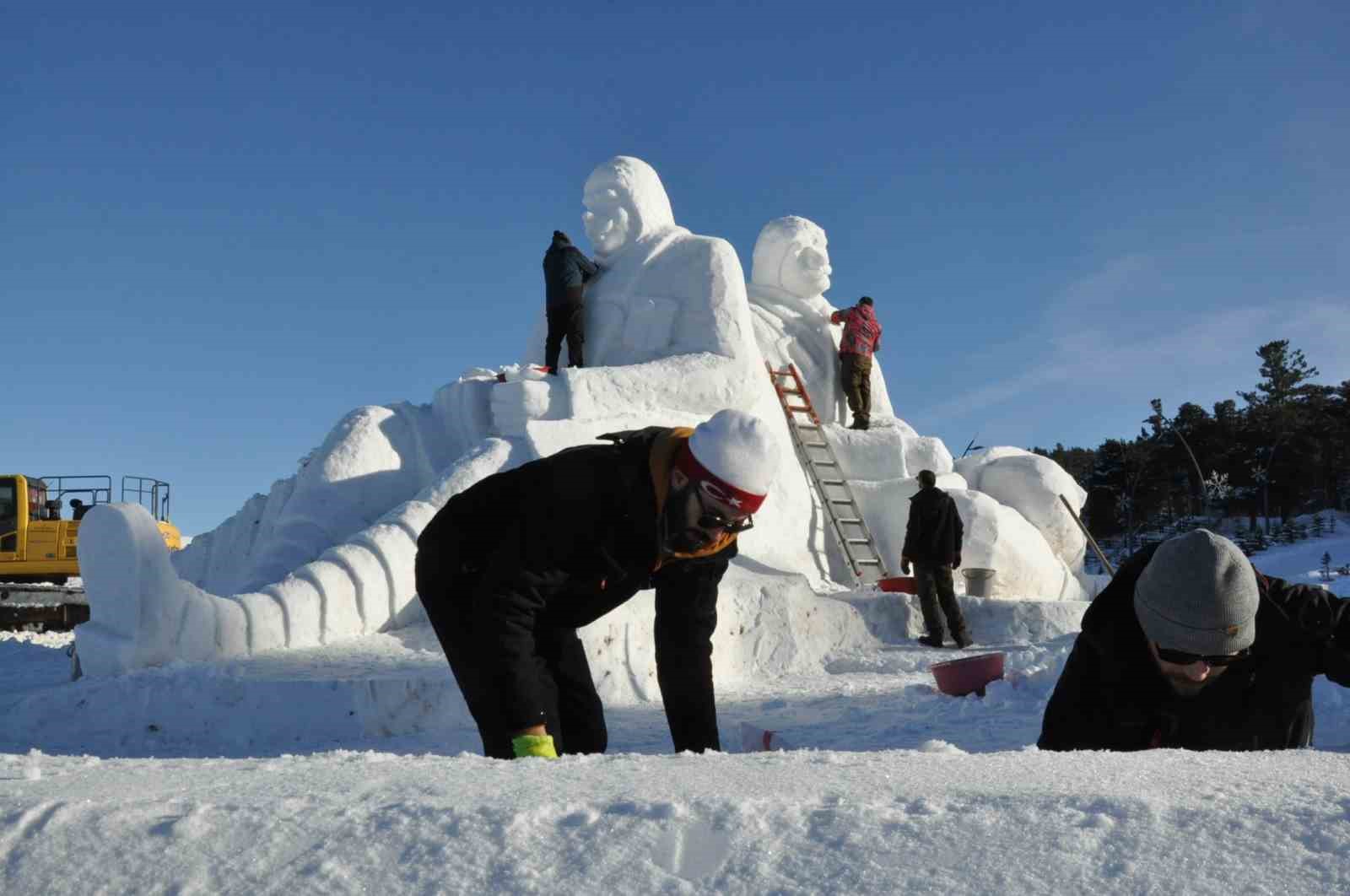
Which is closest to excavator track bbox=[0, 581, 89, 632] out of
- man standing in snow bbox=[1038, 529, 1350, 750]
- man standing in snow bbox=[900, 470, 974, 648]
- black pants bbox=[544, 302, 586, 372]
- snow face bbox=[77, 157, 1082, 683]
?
snow face bbox=[77, 157, 1082, 683]

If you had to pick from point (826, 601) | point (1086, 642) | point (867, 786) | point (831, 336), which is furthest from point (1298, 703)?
point (831, 336)

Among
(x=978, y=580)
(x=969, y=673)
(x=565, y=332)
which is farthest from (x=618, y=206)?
(x=969, y=673)

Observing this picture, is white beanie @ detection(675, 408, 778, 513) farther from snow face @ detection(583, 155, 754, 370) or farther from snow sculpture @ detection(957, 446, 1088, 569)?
snow sculpture @ detection(957, 446, 1088, 569)

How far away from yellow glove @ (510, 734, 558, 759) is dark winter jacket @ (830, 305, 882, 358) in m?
6.99

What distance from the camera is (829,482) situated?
8.27m

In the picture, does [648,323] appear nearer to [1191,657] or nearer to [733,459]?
[733,459]

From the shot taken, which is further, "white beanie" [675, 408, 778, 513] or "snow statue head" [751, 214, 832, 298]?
"snow statue head" [751, 214, 832, 298]

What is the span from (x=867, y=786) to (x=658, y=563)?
1.07 meters

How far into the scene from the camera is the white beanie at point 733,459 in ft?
8.48

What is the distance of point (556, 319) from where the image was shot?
26.2 feet

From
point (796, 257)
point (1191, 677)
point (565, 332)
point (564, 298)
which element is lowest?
point (1191, 677)

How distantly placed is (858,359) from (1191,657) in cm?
697

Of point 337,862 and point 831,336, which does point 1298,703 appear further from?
point 831,336

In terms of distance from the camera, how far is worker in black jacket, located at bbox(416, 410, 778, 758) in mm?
2607
